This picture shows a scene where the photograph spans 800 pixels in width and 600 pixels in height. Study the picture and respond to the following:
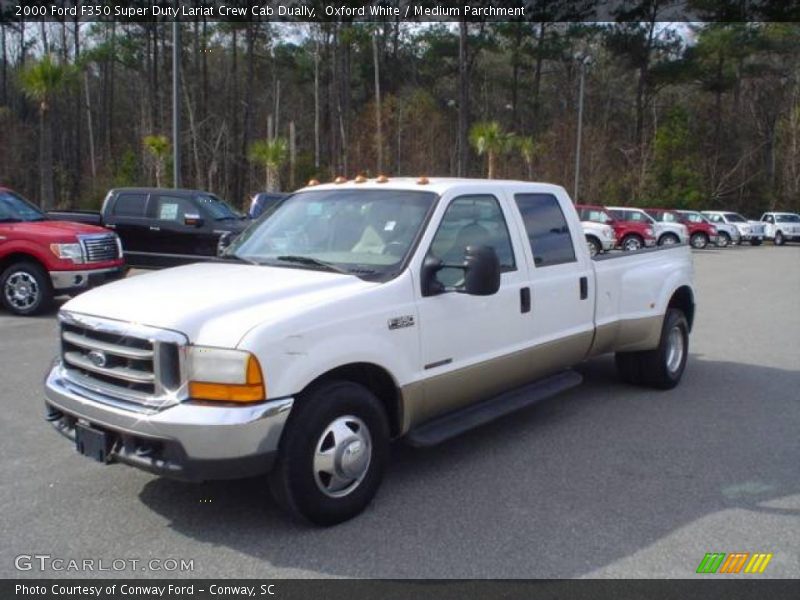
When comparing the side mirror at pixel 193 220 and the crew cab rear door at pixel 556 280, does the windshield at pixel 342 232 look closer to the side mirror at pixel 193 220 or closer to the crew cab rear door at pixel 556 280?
the crew cab rear door at pixel 556 280

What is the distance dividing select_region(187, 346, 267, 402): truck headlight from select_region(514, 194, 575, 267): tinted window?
8.39 feet

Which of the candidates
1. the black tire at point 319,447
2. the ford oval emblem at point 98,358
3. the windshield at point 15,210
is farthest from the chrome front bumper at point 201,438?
the windshield at point 15,210

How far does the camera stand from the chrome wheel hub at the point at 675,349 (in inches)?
283

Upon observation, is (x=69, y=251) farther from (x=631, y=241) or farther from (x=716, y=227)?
(x=716, y=227)

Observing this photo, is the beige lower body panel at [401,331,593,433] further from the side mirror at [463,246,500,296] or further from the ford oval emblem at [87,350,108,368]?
the ford oval emblem at [87,350,108,368]

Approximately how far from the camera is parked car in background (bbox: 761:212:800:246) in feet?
131

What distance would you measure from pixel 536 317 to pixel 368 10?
43.3m

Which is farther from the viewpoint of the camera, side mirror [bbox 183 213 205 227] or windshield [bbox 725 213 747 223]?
windshield [bbox 725 213 747 223]

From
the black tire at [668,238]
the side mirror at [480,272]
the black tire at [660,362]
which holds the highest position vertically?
the side mirror at [480,272]

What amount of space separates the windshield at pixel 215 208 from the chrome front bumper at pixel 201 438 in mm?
11723

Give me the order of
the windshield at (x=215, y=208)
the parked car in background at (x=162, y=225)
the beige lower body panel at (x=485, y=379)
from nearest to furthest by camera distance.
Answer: the beige lower body panel at (x=485, y=379), the parked car in background at (x=162, y=225), the windshield at (x=215, y=208)

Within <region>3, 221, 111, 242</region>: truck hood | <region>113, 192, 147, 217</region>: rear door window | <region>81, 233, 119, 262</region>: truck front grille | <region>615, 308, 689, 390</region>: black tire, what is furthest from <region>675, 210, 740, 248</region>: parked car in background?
<region>3, 221, 111, 242</region>: truck hood

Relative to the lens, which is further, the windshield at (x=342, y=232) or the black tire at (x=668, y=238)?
the black tire at (x=668, y=238)
